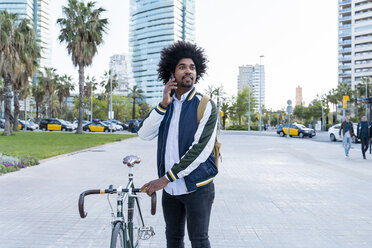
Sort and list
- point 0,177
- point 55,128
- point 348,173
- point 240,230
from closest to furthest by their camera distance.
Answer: point 240,230
point 0,177
point 348,173
point 55,128

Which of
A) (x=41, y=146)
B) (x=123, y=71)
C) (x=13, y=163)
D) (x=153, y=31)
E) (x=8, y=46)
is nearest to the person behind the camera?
(x=13, y=163)

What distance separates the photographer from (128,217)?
2.66 metres

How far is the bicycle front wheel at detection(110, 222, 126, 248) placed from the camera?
2.30m

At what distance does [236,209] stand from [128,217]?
127 inches

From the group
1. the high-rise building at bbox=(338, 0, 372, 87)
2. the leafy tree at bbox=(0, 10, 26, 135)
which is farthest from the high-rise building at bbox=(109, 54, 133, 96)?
the leafy tree at bbox=(0, 10, 26, 135)

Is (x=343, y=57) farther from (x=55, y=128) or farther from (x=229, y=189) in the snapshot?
(x=229, y=189)

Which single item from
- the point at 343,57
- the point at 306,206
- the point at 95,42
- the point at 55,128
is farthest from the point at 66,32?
the point at 343,57

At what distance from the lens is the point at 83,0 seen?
3241cm

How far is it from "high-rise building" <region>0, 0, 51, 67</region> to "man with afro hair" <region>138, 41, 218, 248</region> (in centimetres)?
13821

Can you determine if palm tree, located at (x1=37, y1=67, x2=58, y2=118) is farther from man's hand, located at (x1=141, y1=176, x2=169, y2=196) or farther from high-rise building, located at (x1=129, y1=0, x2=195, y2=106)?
high-rise building, located at (x1=129, y1=0, x2=195, y2=106)

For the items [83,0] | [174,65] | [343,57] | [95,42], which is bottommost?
[174,65]

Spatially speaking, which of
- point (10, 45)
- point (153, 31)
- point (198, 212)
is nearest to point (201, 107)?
point (198, 212)

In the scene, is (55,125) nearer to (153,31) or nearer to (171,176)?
(171,176)

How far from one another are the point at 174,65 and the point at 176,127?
0.51 meters
